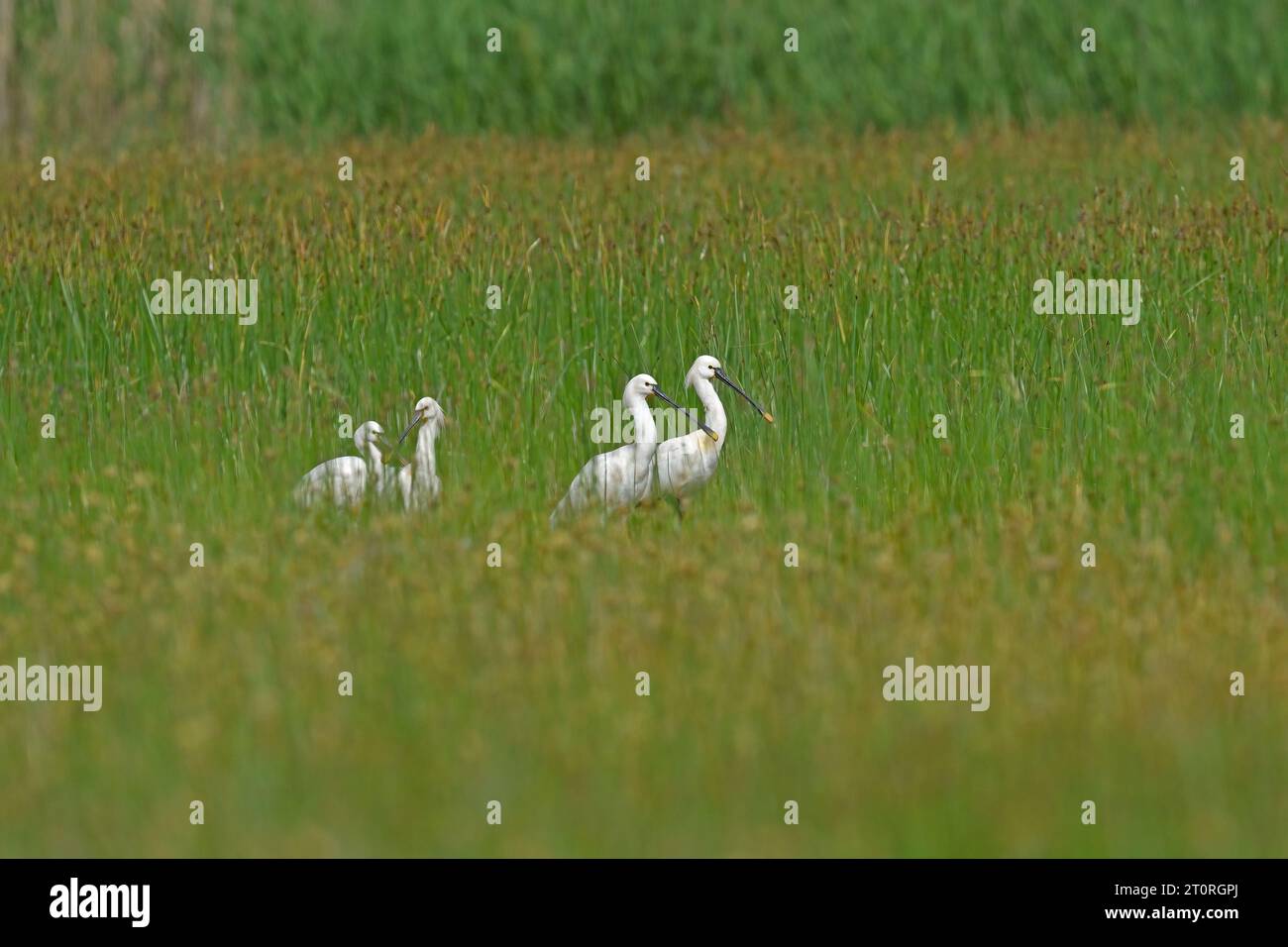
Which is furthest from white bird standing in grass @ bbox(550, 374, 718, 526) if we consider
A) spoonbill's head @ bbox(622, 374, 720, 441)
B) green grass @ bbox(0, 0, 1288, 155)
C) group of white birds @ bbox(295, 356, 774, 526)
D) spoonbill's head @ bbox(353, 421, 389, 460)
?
green grass @ bbox(0, 0, 1288, 155)

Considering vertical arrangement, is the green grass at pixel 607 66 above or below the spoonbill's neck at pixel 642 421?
above

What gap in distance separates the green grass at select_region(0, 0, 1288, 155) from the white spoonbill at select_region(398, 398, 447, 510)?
9.35 meters

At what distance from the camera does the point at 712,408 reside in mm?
8883

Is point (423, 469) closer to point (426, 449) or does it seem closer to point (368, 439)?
point (426, 449)

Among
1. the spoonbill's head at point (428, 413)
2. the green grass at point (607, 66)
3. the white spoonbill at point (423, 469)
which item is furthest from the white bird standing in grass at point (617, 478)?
the green grass at point (607, 66)

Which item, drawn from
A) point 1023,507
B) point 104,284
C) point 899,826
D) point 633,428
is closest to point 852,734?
point 899,826

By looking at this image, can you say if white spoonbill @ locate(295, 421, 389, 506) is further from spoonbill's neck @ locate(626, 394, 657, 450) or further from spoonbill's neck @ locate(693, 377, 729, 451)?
spoonbill's neck @ locate(693, 377, 729, 451)

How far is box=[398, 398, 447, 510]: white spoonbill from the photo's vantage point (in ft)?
27.8

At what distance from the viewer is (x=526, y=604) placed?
686 cm

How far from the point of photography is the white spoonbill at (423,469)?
27.8 feet

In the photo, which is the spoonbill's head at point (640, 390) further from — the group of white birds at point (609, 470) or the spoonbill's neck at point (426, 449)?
the spoonbill's neck at point (426, 449)

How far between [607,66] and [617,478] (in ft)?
34.4

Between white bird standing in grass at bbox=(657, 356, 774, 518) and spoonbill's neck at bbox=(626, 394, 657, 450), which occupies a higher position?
spoonbill's neck at bbox=(626, 394, 657, 450)

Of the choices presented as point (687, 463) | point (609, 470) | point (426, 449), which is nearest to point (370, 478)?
point (426, 449)
